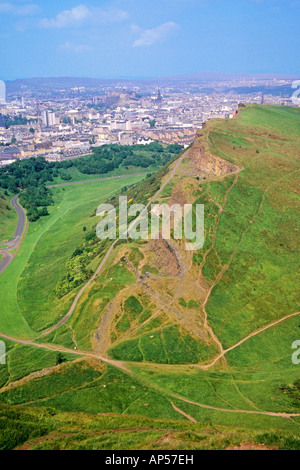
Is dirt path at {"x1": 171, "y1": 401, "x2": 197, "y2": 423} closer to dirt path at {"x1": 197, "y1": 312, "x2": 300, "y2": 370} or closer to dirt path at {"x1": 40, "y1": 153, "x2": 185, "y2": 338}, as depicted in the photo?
dirt path at {"x1": 197, "y1": 312, "x2": 300, "y2": 370}

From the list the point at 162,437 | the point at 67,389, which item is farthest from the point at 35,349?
the point at 162,437

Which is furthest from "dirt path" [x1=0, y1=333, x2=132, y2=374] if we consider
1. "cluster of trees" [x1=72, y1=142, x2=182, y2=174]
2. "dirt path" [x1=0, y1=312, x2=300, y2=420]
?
"cluster of trees" [x1=72, y1=142, x2=182, y2=174]

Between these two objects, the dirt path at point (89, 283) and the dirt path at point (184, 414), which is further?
the dirt path at point (89, 283)

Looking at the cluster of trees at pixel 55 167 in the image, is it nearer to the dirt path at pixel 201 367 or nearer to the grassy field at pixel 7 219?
the grassy field at pixel 7 219

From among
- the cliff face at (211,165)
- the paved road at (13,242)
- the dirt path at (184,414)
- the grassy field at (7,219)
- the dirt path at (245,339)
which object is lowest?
the paved road at (13,242)

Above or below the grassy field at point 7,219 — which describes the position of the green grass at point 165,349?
above

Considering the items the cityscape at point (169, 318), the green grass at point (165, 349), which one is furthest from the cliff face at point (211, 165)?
the green grass at point (165, 349)

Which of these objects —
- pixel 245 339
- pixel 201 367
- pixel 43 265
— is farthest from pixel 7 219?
pixel 201 367

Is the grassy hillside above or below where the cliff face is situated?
below

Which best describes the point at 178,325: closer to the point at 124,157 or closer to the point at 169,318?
the point at 169,318
